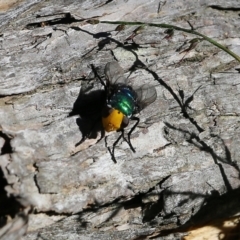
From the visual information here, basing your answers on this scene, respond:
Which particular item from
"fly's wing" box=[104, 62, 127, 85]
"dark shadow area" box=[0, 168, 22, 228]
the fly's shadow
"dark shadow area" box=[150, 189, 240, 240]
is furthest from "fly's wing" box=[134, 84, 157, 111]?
"dark shadow area" box=[0, 168, 22, 228]

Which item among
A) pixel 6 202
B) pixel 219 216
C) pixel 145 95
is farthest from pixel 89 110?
pixel 219 216

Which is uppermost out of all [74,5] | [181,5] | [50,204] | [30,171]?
Answer: [74,5]

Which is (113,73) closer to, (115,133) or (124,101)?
(124,101)

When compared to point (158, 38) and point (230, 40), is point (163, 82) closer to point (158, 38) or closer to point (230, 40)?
point (158, 38)

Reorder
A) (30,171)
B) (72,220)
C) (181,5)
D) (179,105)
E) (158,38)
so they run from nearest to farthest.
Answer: (30,171) < (72,220) < (179,105) < (158,38) < (181,5)

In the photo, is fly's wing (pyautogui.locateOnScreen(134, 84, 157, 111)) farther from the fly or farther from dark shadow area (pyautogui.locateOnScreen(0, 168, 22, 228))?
dark shadow area (pyautogui.locateOnScreen(0, 168, 22, 228))

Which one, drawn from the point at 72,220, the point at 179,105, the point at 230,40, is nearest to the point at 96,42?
the point at 179,105
